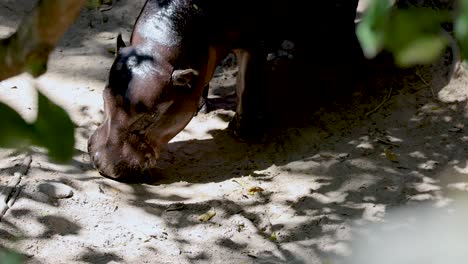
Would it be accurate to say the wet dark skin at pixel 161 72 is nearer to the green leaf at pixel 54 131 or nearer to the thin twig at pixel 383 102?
the thin twig at pixel 383 102

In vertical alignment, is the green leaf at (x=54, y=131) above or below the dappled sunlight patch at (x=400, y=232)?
below

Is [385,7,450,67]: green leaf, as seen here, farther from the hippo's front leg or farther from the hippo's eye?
the hippo's front leg

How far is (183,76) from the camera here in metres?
4.44

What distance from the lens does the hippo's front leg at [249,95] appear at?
5.06 meters

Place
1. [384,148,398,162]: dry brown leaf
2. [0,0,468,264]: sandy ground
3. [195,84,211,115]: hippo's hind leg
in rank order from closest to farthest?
1. [0,0,468,264]: sandy ground
2. [384,148,398,162]: dry brown leaf
3. [195,84,211,115]: hippo's hind leg

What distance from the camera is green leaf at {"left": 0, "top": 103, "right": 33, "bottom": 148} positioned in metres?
0.75

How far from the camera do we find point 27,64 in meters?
0.90

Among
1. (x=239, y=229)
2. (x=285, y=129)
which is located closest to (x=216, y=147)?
(x=285, y=129)

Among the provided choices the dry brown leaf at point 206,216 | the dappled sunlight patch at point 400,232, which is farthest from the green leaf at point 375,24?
the dry brown leaf at point 206,216

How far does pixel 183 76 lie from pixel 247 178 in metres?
0.78

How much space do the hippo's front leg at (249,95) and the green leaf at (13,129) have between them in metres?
4.28

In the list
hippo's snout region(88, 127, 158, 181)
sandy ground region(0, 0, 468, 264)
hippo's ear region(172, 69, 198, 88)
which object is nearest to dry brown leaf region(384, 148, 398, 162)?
sandy ground region(0, 0, 468, 264)

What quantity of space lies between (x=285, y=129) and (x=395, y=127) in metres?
0.75

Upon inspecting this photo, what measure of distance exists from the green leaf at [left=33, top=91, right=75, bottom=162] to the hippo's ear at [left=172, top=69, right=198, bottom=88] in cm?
367
